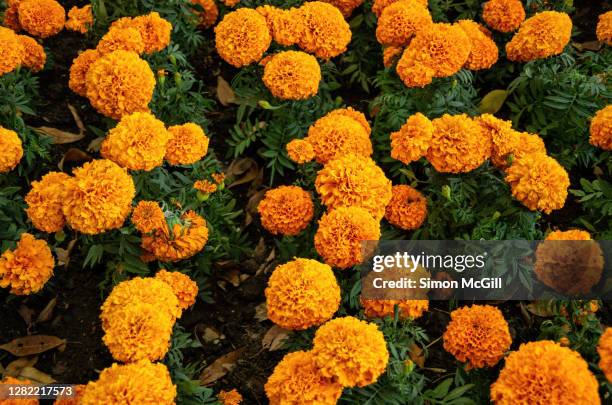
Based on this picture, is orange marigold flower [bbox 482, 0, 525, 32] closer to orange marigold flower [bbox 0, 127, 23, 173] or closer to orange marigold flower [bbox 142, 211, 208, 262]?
orange marigold flower [bbox 142, 211, 208, 262]

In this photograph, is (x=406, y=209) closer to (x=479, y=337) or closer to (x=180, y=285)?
(x=479, y=337)

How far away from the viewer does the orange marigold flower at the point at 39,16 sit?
14.3ft

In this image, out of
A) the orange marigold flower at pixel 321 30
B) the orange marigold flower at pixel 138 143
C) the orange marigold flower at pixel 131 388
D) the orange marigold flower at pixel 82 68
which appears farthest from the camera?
the orange marigold flower at pixel 321 30

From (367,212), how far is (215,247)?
3.70 feet

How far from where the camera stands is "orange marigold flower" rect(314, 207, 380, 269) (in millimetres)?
3102

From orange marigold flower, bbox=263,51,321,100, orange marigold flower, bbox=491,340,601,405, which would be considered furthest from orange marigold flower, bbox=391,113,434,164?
orange marigold flower, bbox=491,340,601,405

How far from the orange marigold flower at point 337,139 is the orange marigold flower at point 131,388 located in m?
1.69

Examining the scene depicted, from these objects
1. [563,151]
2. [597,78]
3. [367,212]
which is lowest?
[563,151]

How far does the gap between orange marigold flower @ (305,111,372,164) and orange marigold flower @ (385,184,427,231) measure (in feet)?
1.14

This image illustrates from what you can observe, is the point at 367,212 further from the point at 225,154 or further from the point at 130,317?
the point at 225,154

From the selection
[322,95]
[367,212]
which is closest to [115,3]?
[322,95]

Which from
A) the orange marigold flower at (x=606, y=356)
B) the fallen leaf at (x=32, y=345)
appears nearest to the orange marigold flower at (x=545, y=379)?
the orange marigold flower at (x=606, y=356)

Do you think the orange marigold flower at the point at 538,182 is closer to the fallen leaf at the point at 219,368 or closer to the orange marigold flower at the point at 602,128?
the orange marigold flower at the point at 602,128

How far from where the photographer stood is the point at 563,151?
4.31 metres
